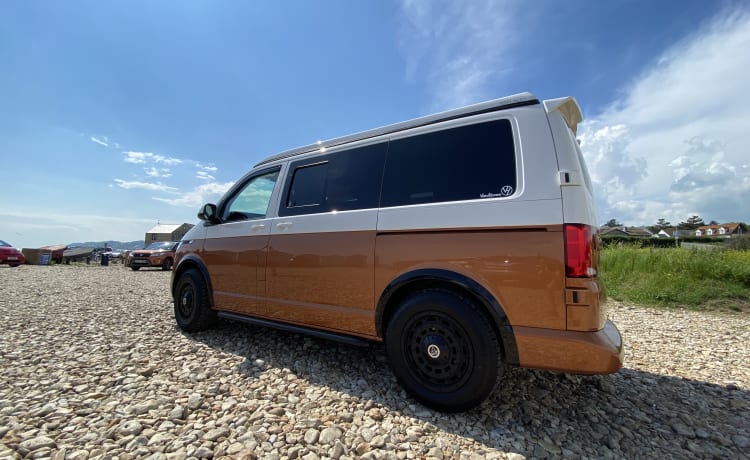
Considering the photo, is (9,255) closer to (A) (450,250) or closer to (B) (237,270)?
(B) (237,270)

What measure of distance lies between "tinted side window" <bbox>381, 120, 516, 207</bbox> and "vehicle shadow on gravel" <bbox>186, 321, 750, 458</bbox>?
1.53 metres

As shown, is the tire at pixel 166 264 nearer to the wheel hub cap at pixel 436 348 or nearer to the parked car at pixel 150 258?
the parked car at pixel 150 258

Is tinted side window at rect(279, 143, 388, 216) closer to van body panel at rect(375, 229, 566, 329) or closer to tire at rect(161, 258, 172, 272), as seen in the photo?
van body panel at rect(375, 229, 566, 329)

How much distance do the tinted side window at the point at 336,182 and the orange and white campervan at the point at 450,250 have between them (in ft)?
0.04

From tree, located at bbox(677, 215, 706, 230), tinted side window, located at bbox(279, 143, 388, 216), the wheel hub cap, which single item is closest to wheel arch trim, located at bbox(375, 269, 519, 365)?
the wheel hub cap

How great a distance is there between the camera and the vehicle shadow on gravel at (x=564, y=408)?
6.71 ft

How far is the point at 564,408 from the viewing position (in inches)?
96.5

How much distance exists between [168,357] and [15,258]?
18.0m

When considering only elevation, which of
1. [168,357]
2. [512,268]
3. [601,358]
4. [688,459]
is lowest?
[688,459]

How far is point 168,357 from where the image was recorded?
3252 millimetres

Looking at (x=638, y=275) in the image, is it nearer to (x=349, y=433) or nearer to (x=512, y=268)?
(x=512, y=268)

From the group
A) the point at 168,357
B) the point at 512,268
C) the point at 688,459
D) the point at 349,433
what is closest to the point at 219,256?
the point at 168,357

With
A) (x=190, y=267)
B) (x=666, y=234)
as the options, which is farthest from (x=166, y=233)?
(x=666, y=234)

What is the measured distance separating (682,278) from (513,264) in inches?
317
